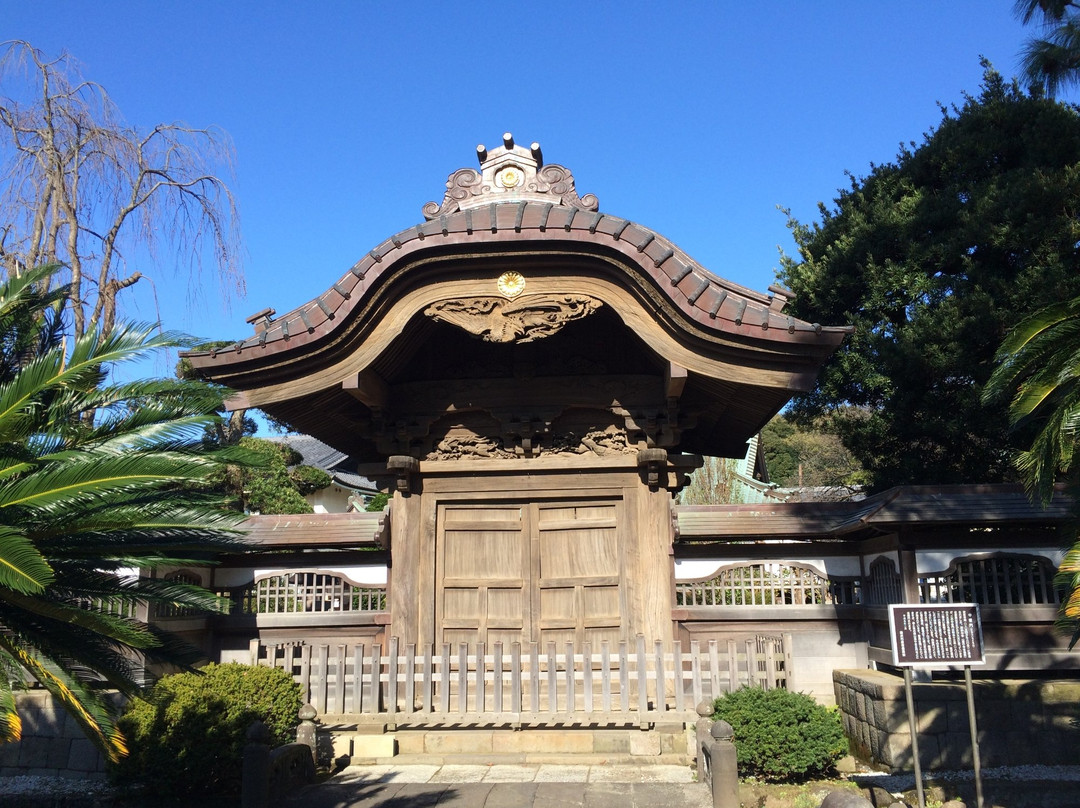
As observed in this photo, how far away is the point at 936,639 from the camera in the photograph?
18.4ft

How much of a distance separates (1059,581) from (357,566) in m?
6.80

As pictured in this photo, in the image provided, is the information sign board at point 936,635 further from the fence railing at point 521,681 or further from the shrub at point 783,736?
the fence railing at point 521,681

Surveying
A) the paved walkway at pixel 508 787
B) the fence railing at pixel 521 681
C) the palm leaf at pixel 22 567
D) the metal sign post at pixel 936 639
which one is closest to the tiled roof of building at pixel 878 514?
the fence railing at pixel 521 681

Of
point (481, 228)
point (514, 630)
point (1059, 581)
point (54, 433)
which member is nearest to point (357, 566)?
point (514, 630)

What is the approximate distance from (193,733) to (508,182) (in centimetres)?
619

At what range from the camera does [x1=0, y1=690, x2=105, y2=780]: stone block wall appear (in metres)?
7.98

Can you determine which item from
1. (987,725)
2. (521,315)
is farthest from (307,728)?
(987,725)

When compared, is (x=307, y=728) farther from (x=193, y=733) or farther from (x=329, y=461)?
(x=329, y=461)

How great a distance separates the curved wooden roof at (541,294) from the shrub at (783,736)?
112 inches

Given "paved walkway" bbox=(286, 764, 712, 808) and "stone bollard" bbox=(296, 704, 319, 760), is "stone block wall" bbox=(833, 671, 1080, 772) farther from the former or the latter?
"stone bollard" bbox=(296, 704, 319, 760)

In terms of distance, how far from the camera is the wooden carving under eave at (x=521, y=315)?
8.19 metres

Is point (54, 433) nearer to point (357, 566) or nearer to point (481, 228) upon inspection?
point (481, 228)

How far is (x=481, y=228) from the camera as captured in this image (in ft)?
26.3

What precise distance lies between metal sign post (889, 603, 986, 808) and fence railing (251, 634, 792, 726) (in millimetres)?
2095
